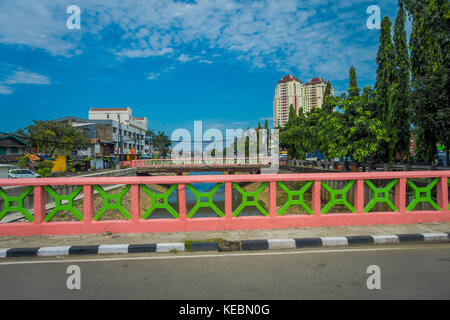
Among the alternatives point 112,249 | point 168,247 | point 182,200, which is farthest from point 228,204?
point 112,249

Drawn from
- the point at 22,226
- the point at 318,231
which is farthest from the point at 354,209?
the point at 22,226

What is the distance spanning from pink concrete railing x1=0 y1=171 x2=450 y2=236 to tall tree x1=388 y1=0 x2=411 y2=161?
48.8 ft

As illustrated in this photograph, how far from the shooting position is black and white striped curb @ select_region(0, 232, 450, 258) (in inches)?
181

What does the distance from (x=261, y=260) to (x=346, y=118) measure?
1707 cm

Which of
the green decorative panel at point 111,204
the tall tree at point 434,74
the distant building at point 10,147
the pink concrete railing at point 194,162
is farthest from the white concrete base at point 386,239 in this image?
the distant building at point 10,147

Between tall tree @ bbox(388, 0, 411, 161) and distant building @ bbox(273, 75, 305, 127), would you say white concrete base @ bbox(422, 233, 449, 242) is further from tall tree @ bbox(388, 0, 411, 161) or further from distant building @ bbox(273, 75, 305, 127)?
distant building @ bbox(273, 75, 305, 127)

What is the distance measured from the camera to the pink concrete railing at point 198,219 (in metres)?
5.49

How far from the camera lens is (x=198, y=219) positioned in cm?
568

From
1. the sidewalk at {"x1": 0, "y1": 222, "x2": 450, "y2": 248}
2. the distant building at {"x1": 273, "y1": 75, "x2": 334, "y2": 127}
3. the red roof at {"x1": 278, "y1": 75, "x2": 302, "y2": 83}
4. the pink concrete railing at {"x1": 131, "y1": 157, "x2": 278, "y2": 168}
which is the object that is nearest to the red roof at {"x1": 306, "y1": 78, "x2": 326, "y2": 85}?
the distant building at {"x1": 273, "y1": 75, "x2": 334, "y2": 127}

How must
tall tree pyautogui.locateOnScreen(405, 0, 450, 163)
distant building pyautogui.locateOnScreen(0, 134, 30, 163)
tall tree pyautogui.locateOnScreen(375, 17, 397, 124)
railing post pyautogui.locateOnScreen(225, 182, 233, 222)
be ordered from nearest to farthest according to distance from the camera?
railing post pyautogui.locateOnScreen(225, 182, 233, 222)
tall tree pyautogui.locateOnScreen(405, 0, 450, 163)
tall tree pyautogui.locateOnScreen(375, 17, 397, 124)
distant building pyautogui.locateOnScreen(0, 134, 30, 163)

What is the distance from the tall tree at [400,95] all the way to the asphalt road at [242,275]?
1690cm

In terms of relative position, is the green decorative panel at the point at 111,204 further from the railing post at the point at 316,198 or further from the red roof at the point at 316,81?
the red roof at the point at 316,81
